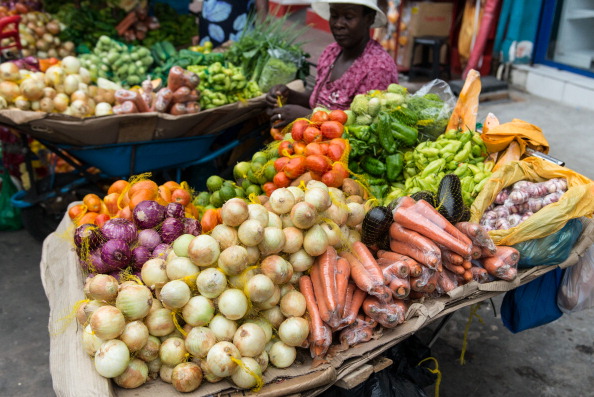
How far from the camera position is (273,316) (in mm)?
2219

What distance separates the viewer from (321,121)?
3.34 m

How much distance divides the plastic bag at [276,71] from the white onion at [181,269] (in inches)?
128

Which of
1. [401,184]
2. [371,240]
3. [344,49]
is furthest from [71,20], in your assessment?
[371,240]

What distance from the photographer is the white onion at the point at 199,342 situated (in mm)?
2016

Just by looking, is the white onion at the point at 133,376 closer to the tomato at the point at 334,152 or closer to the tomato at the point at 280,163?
the tomato at the point at 280,163

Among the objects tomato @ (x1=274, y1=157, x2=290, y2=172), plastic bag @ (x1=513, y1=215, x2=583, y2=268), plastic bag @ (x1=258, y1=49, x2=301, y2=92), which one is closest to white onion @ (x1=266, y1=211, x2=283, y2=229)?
tomato @ (x1=274, y1=157, x2=290, y2=172)

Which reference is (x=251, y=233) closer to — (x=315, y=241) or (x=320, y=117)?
(x=315, y=241)

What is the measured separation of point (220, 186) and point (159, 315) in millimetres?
1242

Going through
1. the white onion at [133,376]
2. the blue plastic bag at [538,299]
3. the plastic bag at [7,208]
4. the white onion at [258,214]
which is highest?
the white onion at [258,214]

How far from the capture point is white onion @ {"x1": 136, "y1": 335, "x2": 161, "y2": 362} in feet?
6.72

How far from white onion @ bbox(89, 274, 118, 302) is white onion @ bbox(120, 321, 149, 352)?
0.55 ft

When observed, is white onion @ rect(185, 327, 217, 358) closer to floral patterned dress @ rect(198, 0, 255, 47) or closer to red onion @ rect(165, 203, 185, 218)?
red onion @ rect(165, 203, 185, 218)

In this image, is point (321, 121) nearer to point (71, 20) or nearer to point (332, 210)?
point (332, 210)

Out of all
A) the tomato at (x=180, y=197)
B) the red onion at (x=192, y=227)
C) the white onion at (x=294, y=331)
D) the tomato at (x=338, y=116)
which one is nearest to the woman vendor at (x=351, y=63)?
the tomato at (x=338, y=116)
